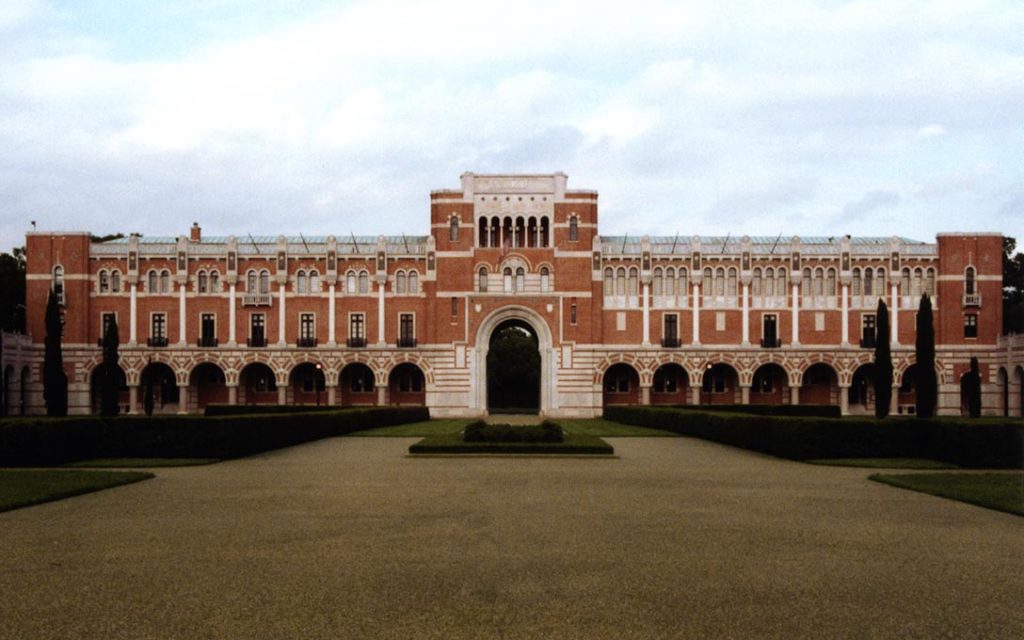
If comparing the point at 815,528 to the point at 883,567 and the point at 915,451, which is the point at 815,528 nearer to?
the point at 883,567

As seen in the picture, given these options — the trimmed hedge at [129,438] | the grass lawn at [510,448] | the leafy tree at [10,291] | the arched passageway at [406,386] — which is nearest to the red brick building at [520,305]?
the arched passageway at [406,386]

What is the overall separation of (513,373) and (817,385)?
27.1 metres

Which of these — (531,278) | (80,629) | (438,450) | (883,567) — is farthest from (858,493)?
(531,278)

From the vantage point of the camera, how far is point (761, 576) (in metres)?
10.2

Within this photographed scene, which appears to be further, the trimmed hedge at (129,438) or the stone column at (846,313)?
the stone column at (846,313)

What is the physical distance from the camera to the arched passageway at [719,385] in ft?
202

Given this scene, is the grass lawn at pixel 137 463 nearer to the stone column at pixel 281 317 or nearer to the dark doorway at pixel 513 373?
the stone column at pixel 281 317

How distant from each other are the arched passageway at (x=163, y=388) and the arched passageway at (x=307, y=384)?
26.1 feet

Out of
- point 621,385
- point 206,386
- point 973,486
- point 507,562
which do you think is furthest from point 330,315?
point 507,562

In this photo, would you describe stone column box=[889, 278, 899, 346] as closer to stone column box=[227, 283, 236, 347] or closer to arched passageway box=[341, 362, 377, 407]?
arched passageway box=[341, 362, 377, 407]

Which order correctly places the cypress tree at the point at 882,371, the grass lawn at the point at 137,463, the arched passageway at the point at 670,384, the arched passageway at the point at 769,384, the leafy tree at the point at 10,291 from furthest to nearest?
the leafy tree at the point at 10,291 → the arched passageway at the point at 670,384 → the arched passageway at the point at 769,384 → the cypress tree at the point at 882,371 → the grass lawn at the point at 137,463

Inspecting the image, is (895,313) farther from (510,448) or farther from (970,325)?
(510,448)

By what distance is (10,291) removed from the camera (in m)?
65.8

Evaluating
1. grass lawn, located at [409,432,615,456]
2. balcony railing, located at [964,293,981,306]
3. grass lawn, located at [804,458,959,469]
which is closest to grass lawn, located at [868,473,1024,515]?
grass lawn, located at [804,458,959,469]
